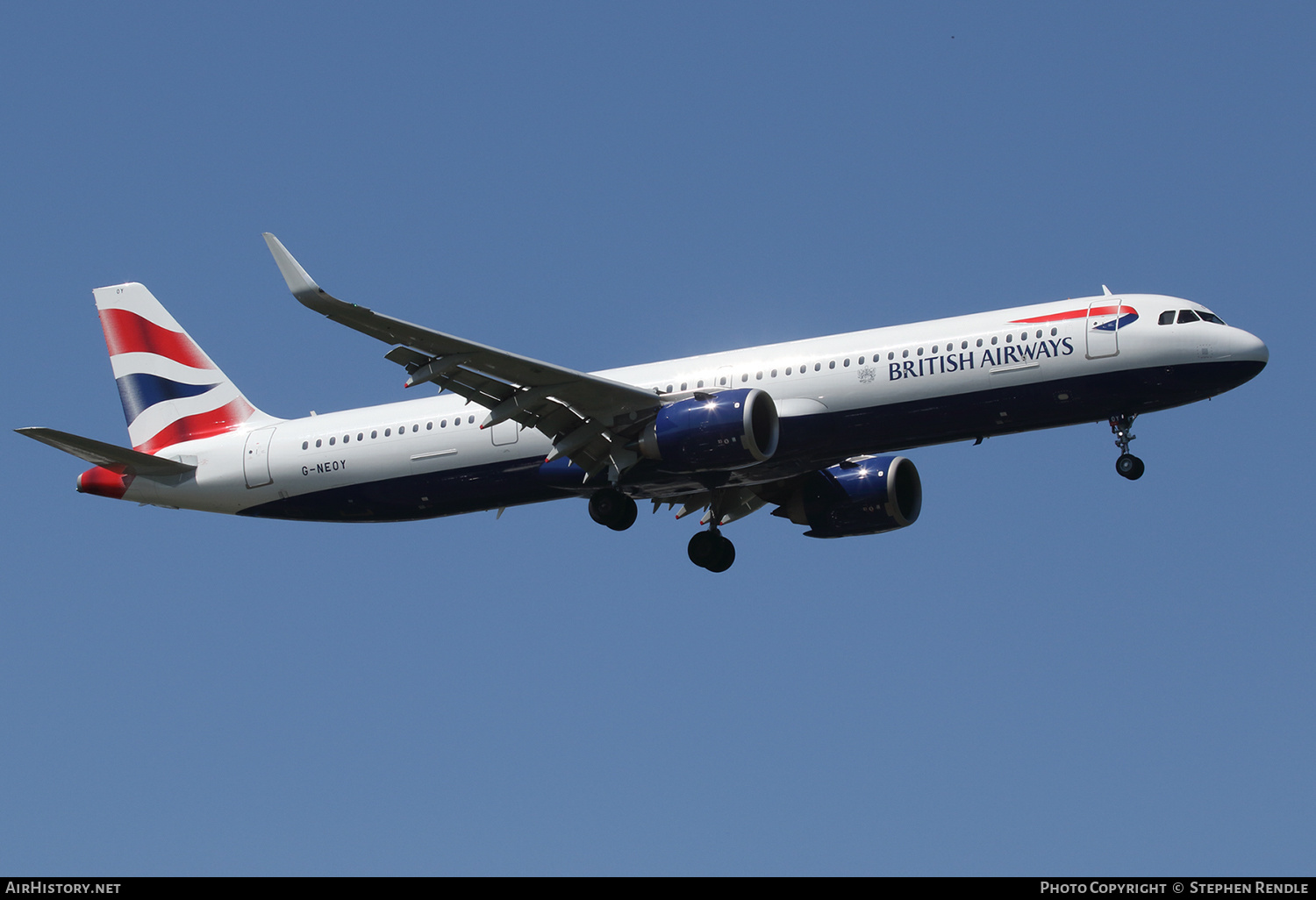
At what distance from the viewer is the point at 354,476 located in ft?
128

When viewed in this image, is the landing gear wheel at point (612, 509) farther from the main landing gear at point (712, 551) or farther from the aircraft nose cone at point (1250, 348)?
the aircraft nose cone at point (1250, 348)

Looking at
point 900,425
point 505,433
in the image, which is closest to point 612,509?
point 505,433

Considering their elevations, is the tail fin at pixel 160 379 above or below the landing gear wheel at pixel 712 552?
above

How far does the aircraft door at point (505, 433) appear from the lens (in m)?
37.4

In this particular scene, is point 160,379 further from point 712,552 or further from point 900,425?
point 900,425

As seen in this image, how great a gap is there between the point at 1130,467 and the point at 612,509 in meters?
11.2

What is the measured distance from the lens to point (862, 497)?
39.6 m

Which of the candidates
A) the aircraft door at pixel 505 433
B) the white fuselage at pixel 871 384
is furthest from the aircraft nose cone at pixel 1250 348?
the aircraft door at pixel 505 433

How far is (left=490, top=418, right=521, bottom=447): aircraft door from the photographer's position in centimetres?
3744

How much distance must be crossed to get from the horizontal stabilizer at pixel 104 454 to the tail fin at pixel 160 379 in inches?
55.1

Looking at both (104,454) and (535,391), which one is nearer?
(535,391)

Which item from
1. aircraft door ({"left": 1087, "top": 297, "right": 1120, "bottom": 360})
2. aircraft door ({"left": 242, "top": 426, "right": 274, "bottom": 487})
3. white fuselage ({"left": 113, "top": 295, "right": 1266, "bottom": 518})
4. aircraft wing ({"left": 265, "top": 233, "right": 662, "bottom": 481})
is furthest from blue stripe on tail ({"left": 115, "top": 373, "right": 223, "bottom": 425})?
aircraft door ({"left": 1087, "top": 297, "right": 1120, "bottom": 360})

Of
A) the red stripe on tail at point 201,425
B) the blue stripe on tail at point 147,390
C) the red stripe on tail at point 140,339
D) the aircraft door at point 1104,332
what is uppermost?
the red stripe on tail at point 140,339
